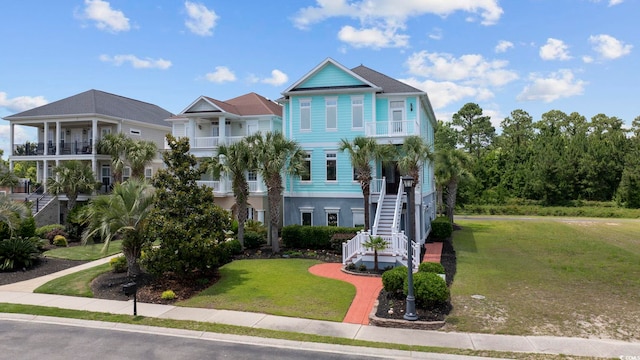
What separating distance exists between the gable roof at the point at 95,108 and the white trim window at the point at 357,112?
2034 centimetres

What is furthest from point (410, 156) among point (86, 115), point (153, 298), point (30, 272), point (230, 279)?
point (86, 115)

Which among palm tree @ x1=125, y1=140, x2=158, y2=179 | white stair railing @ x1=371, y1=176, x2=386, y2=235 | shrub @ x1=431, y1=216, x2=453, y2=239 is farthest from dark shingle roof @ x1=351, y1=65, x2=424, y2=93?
palm tree @ x1=125, y1=140, x2=158, y2=179

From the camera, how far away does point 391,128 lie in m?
23.8

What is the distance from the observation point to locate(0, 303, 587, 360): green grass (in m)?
9.72

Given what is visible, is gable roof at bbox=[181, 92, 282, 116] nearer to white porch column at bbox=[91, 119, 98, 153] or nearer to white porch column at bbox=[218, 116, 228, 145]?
white porch column at bbox=[218, 116, 228, 145]

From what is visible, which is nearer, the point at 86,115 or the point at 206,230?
the point at 206,230

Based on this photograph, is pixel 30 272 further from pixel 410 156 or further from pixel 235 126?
pixel 410 156

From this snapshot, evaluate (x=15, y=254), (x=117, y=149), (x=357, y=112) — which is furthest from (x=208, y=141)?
(x=15, y=254)

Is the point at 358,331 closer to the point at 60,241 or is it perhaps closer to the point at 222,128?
the point at 222,128

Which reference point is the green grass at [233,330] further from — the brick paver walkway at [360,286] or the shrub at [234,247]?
the shrub at [234,247]

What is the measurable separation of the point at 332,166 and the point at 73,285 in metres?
14.8

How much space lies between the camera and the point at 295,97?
25609mm

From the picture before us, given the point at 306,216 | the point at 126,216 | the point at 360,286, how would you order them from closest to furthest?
the point at 126,216 → the point at 360,286 → the point at 306,216

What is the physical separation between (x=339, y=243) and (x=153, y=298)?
10690mm
